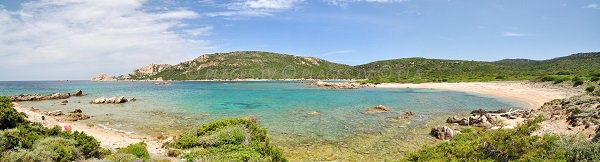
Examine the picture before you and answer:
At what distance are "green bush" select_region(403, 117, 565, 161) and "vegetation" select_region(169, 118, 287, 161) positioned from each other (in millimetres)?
6120

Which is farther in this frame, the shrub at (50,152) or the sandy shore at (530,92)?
the sandy shore at (530,92)

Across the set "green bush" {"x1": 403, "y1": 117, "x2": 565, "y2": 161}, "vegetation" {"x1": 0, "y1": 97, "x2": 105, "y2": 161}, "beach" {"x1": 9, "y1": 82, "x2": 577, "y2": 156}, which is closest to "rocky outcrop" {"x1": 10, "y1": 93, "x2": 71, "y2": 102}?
"beach" {"x1": 9, "y1": 82, "x2": 577, "y2": 156}

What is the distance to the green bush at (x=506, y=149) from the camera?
31.1 ft

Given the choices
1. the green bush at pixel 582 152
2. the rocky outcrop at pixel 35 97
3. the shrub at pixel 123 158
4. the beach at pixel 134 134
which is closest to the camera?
the green bush at pixel 582 152

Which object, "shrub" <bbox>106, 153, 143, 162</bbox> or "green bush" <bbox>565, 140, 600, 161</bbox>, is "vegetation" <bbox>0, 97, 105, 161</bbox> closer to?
"shrub" <bbox>106, 153, 143, 162</bbox>

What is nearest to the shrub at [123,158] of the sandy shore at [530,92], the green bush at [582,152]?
the green bush at [582,152]

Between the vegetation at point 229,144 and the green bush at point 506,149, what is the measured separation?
20.1ft

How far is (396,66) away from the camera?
607 feet

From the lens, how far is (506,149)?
9.99 metres

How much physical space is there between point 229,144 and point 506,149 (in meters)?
10.0

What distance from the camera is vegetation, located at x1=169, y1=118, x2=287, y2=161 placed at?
43.0 ft

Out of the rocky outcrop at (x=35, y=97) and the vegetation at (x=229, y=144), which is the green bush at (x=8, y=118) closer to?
the vegetation at (x=229, y=144)

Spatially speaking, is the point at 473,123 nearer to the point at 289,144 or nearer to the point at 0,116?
the point at 289,144

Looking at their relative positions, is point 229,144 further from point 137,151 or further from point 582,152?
point 582,152
